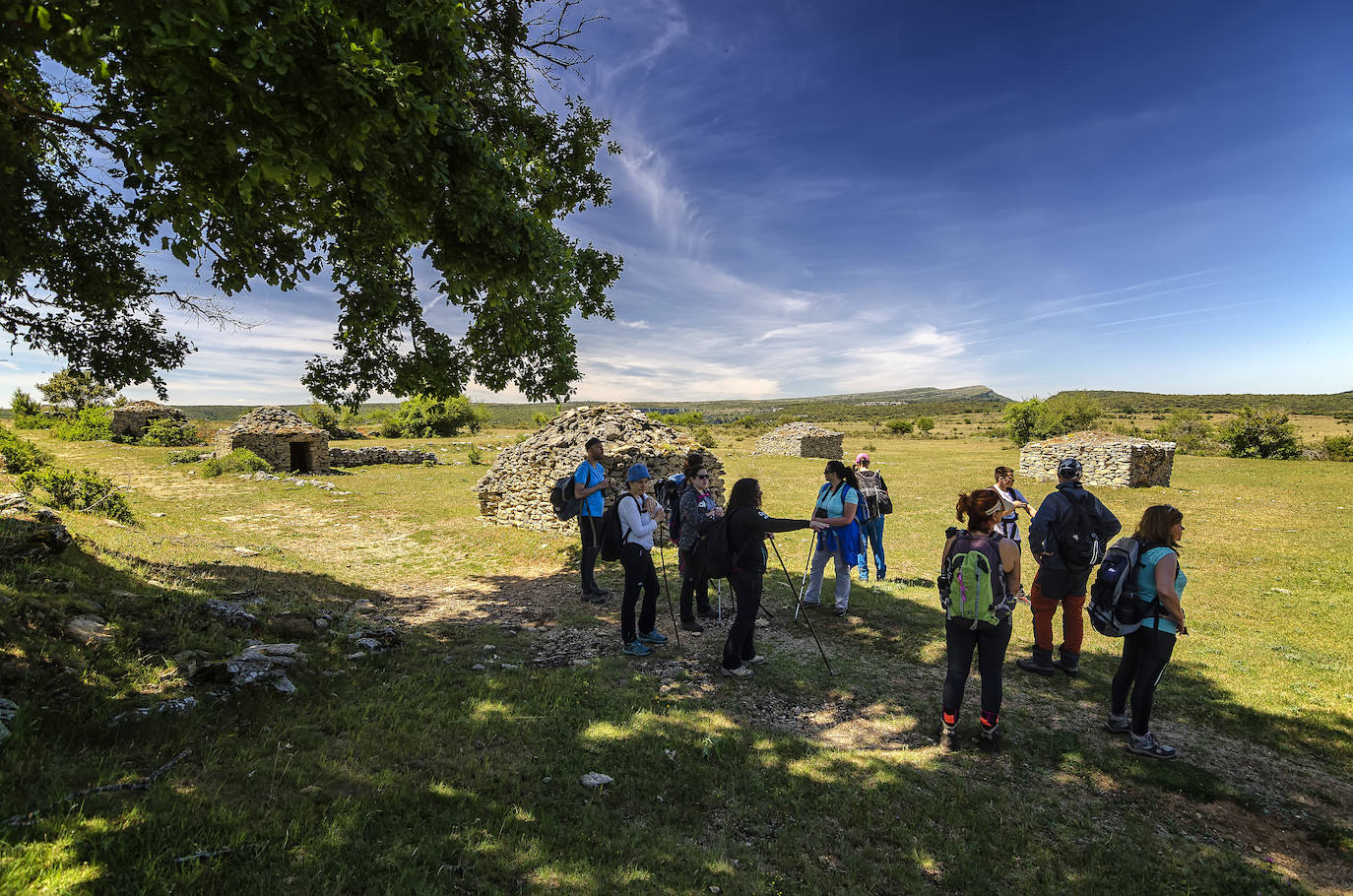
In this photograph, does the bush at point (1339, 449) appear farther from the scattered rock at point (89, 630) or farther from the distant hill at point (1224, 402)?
the distant hill at point (1224, 402)

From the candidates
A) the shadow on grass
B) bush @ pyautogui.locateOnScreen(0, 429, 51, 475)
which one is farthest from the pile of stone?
the shadow on grass

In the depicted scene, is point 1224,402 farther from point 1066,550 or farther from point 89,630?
point 89,630

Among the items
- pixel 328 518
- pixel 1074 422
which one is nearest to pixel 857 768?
pixel 328 518

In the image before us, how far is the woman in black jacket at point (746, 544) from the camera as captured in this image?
17.7ft

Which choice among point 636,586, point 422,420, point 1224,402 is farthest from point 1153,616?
point 1224,402

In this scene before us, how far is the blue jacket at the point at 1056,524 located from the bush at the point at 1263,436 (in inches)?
1502

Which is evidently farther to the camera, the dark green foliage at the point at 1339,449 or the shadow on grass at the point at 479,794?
the dark green foliage at the point at 1339,449

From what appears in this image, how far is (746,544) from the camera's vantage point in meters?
5.42

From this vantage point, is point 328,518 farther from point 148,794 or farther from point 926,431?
point 926,431

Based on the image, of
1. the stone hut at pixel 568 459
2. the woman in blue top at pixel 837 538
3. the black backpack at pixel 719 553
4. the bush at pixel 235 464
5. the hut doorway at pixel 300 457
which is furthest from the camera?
the hut doorway at pixel 300 457

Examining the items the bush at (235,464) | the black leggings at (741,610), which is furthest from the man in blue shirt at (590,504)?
the bush at (235,464)

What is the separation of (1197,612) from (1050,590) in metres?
5.35

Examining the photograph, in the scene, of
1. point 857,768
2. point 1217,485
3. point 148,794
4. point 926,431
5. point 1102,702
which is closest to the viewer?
point 148,794

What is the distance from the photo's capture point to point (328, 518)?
1473cm
